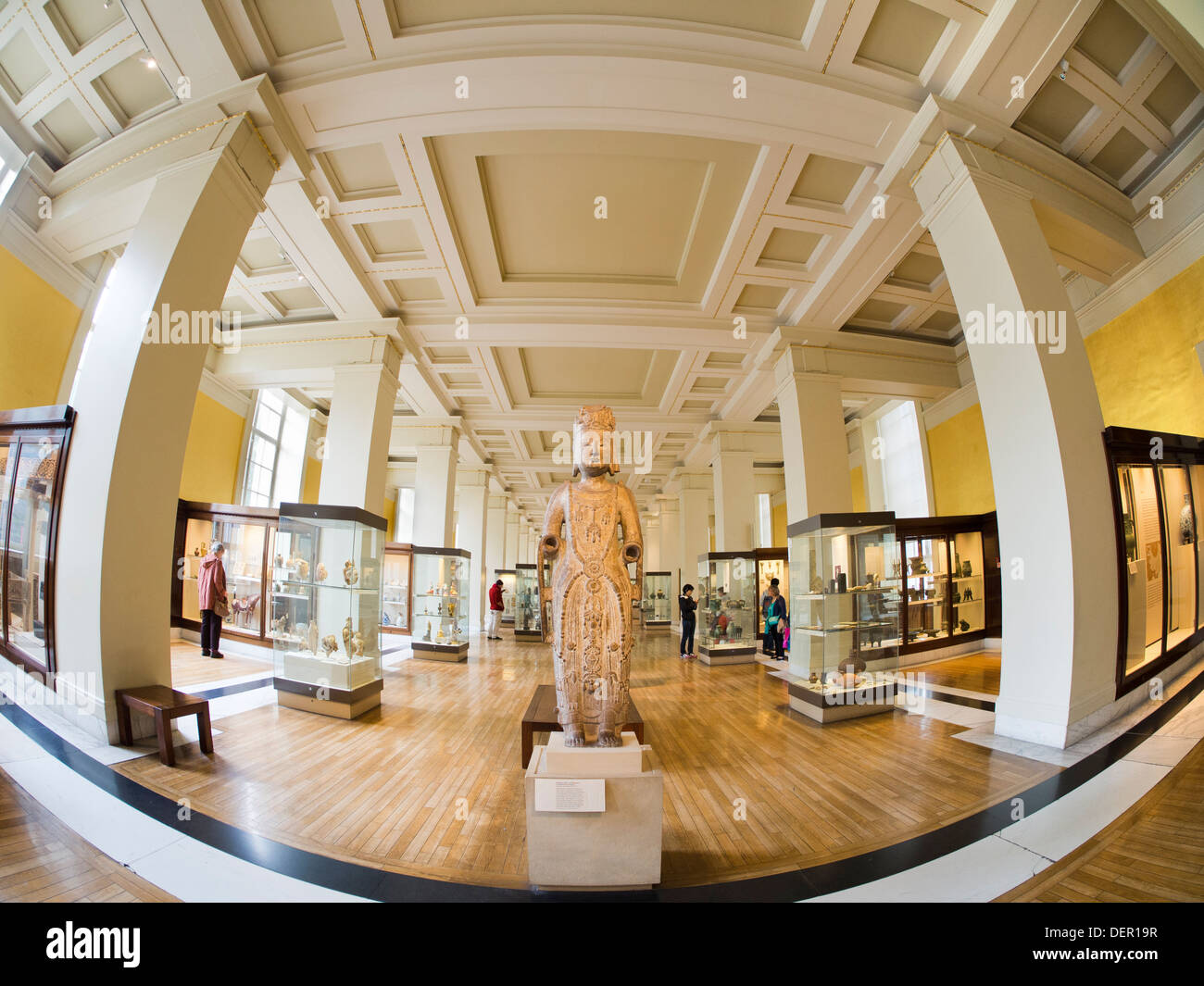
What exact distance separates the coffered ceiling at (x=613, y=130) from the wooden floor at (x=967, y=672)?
238 inches

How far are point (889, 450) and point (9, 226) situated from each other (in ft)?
55.7

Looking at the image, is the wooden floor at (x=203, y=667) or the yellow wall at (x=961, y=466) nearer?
the wooden floor at (x=203, y=667)

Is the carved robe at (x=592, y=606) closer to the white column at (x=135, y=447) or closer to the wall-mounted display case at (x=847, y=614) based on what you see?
the white column at (x=135, y=447)

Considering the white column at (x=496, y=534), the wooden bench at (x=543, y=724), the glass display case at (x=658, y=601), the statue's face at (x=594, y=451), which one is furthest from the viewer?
the white column at (x=496, y=534)

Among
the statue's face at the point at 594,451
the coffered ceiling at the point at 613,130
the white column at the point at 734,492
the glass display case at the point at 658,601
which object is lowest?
the glass display case at the point at 658,601

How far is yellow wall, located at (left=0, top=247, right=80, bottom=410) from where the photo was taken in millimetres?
5766

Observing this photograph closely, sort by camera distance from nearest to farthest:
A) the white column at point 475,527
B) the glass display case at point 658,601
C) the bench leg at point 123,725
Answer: the bench leg at point 123,725 < the white column at point 475,527 < the glass display case at point 658,601

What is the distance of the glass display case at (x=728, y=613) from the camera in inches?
378

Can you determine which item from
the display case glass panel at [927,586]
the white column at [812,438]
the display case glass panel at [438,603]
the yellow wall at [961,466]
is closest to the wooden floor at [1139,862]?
the white column at [812,438]

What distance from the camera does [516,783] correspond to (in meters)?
3.44

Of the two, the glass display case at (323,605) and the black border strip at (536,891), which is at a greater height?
the glass display case at (323,605)

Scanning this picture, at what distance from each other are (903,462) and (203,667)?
1540 centimetres

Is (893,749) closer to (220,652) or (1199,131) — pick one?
(1199,131)
